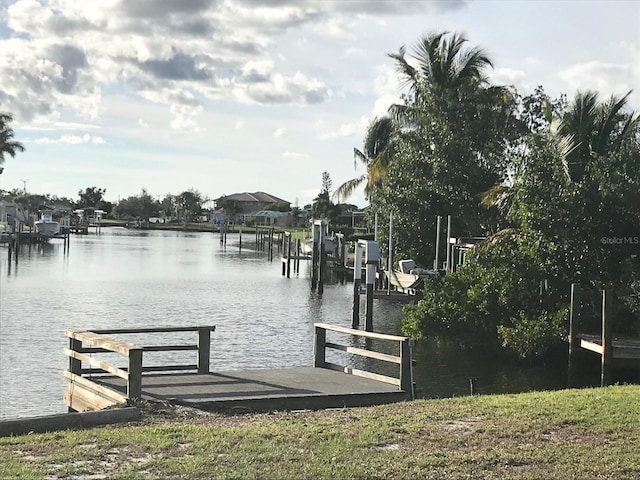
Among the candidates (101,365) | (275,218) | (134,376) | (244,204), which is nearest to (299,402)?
(134,376)

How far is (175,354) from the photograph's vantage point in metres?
23.3

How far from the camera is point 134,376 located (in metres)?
12.5

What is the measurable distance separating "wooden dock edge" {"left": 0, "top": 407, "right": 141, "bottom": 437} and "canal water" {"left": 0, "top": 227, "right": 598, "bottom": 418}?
550cm

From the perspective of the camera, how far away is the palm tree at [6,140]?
354ft

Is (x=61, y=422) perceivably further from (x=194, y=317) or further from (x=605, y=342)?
(x=194, y=317)

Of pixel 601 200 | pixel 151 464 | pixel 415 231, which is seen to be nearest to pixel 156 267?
pixel 415 231

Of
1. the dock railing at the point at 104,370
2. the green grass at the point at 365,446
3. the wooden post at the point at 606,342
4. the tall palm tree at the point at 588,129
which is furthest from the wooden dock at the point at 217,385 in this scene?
the tall palm tree at the point at 588,129

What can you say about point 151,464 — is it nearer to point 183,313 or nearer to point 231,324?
point 231,324

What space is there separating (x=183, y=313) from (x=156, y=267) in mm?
28218

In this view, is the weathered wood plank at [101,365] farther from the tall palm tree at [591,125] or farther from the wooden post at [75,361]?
the tall palm tree at [591,125]

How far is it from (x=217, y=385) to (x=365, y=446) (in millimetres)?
Result: 5777

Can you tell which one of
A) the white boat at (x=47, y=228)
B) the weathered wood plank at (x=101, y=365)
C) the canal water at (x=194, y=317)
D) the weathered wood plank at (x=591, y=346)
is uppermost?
the white boat at (x=47, y=228)

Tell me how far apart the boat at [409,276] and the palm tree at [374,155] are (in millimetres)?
9535

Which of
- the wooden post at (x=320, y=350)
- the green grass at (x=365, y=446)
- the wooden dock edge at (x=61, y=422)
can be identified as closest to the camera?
the green grass at (x=365, y=446)
